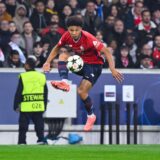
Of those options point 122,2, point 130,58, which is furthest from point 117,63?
point 122,2

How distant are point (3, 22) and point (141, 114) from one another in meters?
3.90

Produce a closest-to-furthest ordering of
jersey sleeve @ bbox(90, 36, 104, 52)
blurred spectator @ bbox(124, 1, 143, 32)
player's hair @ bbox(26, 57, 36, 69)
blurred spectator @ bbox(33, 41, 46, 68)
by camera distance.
Answer: jersey sleeve @ bbox(90, 36, 104, 52), player's hair @ bbox(26, 57, 36, 69), blurred spectator @ bbox(33, 41, 46, 68), blurred spectator @ bbox(124, 1, 143, 32)

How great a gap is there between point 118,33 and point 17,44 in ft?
8.59

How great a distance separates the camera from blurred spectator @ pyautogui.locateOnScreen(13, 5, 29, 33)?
960 inches

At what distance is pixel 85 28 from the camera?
2511 centimetres

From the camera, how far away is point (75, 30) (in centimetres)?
1800

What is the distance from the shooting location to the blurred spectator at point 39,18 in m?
24.7

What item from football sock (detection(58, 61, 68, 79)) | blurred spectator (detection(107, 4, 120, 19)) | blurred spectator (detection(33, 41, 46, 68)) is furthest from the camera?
blurred spectator (detection(107, 4, 120, 19))

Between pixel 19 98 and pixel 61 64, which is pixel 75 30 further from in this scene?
pixel 19 98

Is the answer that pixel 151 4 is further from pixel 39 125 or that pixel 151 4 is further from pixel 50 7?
pixel 39 125

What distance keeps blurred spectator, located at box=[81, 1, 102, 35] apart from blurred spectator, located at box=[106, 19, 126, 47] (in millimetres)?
414

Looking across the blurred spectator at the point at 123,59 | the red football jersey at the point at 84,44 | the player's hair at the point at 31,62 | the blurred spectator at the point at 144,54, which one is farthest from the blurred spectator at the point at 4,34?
the red football jersey at the point at 84,44

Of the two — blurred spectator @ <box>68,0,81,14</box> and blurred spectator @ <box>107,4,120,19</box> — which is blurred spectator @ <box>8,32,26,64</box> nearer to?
blurred spectator @ <box>68,0,81,14</box>

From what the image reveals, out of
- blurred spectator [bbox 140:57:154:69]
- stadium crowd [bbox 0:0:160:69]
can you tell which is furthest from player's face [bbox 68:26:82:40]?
blurred spectator [bbox 140:57:154:69]
